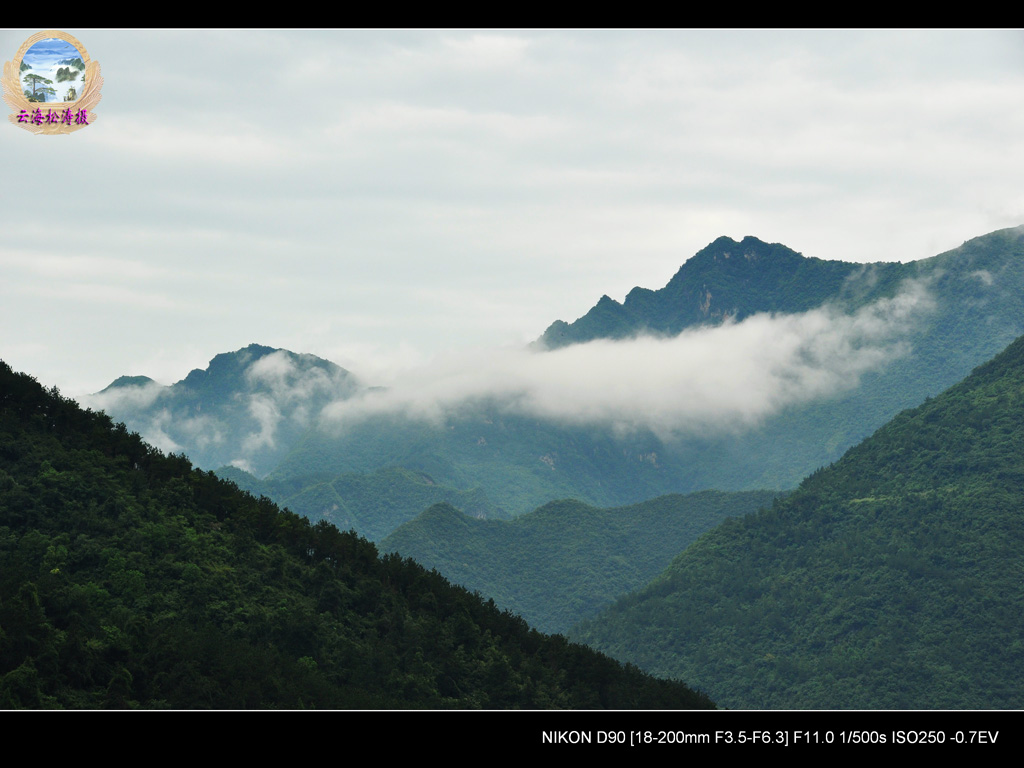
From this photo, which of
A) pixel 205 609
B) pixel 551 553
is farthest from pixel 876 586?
pixel 205 609

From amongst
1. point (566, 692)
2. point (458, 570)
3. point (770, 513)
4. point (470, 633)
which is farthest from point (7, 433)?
point (458, 570)

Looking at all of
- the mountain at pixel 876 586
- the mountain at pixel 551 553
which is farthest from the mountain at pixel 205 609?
the mountain at pixel 551 553

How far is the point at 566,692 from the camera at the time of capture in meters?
54.7

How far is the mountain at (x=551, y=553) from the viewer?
174 meters

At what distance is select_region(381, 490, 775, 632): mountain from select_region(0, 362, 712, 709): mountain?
109572 millimetres

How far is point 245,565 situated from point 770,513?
4122 inches

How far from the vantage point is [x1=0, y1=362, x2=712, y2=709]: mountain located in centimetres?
3866

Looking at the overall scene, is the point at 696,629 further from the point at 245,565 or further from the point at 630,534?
the point at 245,565

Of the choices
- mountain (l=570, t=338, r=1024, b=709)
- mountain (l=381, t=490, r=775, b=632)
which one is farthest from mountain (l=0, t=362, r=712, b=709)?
mountain (l=381, t=490, r=775, b=632)

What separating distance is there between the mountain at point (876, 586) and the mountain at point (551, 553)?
30429 mm

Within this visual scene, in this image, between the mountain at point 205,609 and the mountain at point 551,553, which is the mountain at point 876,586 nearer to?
the mountain at point 551,553

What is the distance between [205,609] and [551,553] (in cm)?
14496

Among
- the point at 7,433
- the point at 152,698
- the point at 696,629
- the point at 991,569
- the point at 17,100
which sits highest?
the point at 17,100

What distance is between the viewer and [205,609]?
47.6m
